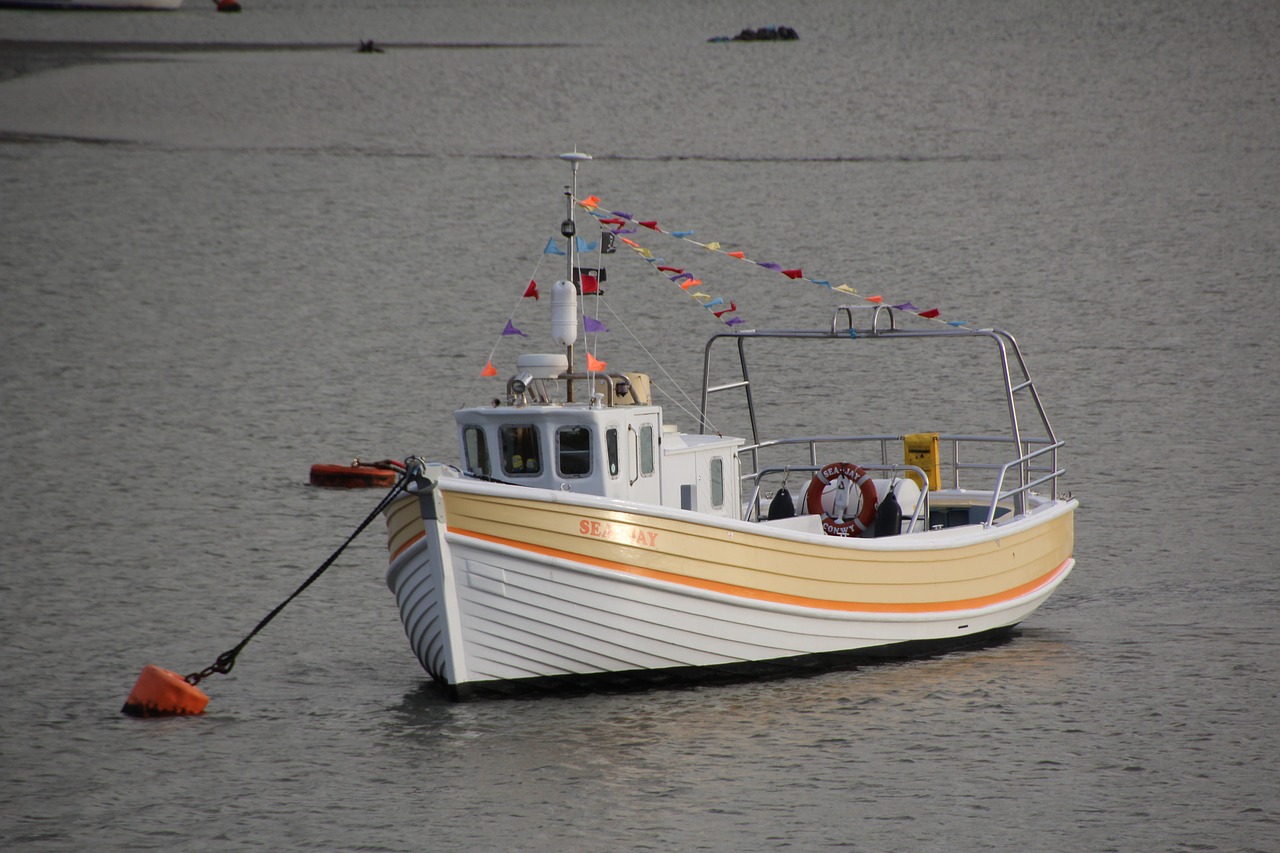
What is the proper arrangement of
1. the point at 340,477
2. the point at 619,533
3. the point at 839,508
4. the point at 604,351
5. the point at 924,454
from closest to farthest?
the point at 619,533
the point at 839,508
the point at 924,454
the point at 340,477
the point at 604,351

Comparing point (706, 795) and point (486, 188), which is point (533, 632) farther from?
point (486, 188)

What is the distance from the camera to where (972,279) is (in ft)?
110

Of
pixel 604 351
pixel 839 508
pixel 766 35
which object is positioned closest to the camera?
pixel 839 508

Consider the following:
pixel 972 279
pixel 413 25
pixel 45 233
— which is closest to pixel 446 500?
pixel 972 279

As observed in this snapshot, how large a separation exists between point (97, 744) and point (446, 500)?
3202mm

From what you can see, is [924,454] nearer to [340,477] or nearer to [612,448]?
[612,448]

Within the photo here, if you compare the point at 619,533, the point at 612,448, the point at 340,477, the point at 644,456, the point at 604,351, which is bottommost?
the point at 340,477

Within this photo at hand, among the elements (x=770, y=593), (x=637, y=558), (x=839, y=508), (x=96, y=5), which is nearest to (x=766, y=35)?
(x=96, y=5)

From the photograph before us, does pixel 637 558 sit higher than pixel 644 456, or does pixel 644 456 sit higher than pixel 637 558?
pixel 644 456

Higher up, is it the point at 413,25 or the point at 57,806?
the point at 413,25

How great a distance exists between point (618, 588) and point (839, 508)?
3107mm

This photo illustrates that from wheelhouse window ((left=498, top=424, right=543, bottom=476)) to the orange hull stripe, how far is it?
1084 millimetres

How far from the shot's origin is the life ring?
14328 mm

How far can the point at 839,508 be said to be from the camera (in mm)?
14375
